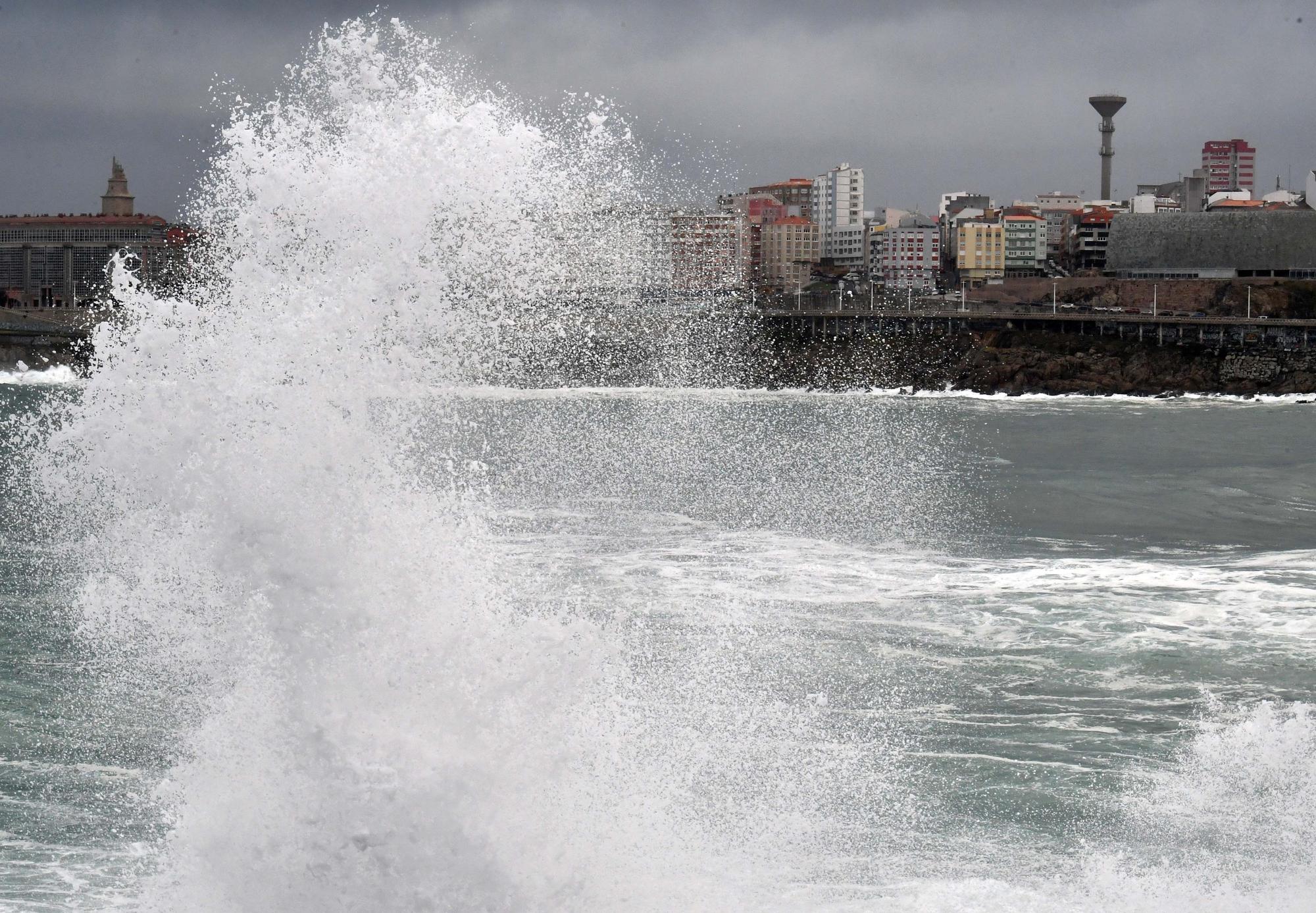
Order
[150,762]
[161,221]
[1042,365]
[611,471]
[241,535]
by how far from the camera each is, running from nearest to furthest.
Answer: [241,535]
[150,762]
[611,471]
[1042,365]
[161,221]

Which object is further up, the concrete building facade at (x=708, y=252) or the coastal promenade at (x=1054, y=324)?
the concrete building facade at (x=708, y=252)

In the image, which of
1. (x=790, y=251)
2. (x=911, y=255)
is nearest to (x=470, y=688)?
(x=911, y=255)

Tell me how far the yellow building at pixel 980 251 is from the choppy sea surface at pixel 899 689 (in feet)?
397

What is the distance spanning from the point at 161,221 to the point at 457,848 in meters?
184

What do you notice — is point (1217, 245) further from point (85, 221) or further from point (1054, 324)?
point (85, 221)

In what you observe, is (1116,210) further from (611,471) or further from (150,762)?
(150,762)

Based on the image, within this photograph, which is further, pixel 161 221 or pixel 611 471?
pixel 161 221

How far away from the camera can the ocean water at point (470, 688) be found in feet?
33.2

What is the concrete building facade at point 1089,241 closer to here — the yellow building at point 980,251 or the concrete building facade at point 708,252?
the yellow building at point 980,251

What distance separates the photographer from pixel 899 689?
15836mm

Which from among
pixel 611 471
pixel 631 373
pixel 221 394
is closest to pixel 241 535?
pixel 221 394

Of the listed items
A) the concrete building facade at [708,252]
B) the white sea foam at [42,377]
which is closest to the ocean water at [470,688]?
the concrete building facade at [708,252]

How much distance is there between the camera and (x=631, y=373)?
→ 100 m

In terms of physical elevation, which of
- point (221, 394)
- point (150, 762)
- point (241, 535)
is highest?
point (221, 394)
